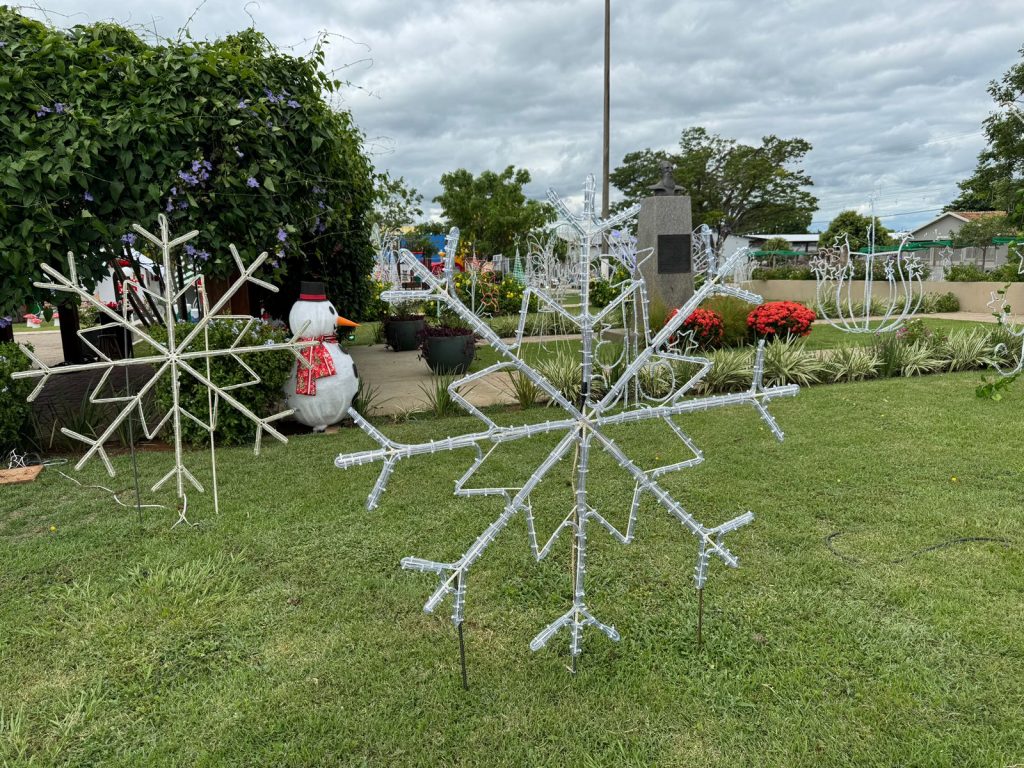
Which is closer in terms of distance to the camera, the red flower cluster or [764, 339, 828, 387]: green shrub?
[764, 339, 828, 387]: green shrub

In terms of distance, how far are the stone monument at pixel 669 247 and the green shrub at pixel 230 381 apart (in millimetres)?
6971

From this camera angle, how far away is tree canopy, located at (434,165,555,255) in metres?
35.7

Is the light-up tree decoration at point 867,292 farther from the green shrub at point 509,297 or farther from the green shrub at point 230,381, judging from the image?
the green shrub at point 509,297

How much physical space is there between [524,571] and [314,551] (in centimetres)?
112

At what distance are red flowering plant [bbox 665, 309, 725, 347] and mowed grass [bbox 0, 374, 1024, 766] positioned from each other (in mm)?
5077

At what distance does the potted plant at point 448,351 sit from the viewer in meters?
8.23

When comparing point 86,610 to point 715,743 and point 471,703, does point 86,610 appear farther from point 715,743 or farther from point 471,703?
point 715,743

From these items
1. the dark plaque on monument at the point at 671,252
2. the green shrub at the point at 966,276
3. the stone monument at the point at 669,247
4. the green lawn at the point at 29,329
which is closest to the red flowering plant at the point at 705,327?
the stone monument at the point at 669,247

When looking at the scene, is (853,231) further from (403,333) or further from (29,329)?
(29,329)

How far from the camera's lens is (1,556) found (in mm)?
3207

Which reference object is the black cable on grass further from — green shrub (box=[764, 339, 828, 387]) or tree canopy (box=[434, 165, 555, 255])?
tree canopy (box=[434, 165, 555, 255])

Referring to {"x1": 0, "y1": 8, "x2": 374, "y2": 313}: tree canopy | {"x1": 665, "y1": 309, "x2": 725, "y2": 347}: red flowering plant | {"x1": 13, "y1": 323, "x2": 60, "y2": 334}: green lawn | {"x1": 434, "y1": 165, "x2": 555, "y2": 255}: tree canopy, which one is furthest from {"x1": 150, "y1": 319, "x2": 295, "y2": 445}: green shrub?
{"x1": 434, "y1": 165, "x2": 555, "y2": 255}: tree canopy

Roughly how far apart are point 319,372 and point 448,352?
10.3ft

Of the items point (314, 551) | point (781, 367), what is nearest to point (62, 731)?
point (314, 551)
